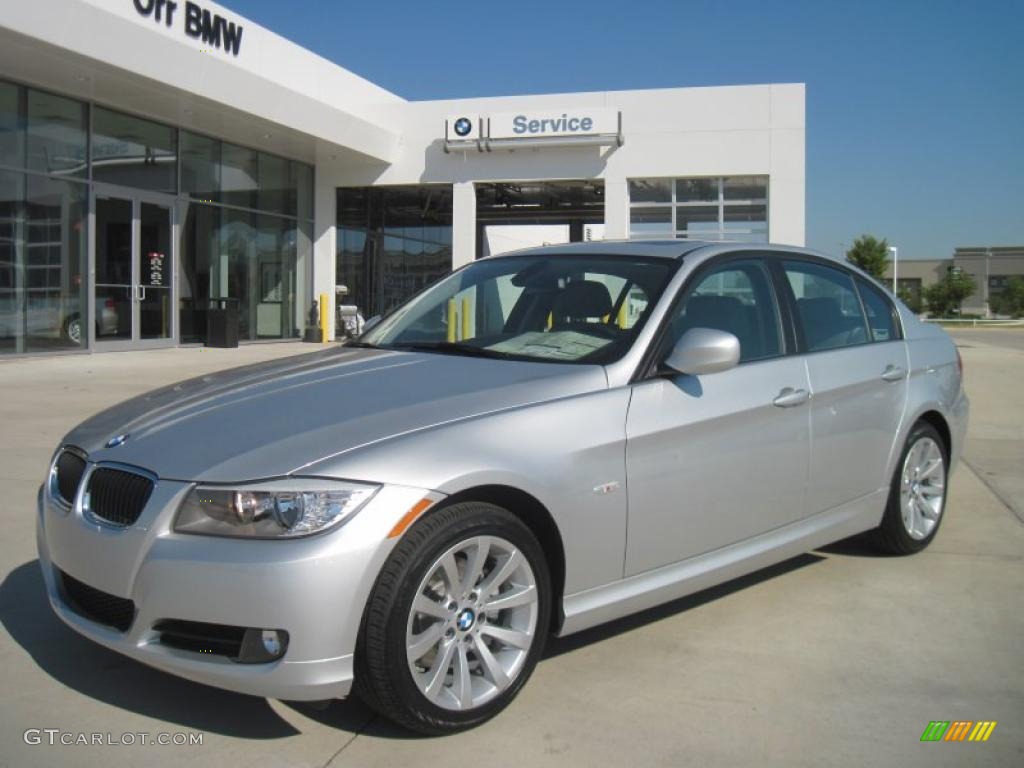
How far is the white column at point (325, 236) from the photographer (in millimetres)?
23312

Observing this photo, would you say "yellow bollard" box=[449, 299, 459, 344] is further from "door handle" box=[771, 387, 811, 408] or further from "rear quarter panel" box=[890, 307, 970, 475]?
"rear quarter panel" box=[890, 307, 970, 475]

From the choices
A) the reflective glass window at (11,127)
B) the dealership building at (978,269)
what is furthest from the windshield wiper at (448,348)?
the dealership building at (978,269)

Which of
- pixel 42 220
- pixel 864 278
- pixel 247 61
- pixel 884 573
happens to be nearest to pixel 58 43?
pixel 42 220

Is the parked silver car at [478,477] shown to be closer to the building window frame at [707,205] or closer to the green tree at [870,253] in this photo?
the building window frame at [707,205]

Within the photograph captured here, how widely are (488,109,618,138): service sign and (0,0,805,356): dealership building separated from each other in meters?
0.05

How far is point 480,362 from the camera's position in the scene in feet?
11.9

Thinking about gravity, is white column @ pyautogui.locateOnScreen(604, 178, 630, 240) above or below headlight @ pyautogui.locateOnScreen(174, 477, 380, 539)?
above

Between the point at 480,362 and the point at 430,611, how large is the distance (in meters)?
1.11

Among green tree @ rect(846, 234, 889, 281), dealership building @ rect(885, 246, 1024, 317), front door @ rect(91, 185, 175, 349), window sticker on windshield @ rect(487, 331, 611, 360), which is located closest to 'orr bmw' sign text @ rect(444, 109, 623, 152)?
front door @ rect(91, 185, 175, 349)

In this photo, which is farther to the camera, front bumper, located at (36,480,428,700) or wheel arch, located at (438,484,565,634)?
wheel arch, located at (438,484,565,634)

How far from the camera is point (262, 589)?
2576 mm

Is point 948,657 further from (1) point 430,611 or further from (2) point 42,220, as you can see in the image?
(2) point 42,220

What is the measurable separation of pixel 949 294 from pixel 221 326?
71.5 m

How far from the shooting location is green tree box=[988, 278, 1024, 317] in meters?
80.1
